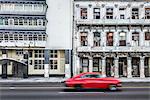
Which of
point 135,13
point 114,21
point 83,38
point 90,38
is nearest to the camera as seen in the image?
point 114,21

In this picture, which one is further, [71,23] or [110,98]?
[71,23]

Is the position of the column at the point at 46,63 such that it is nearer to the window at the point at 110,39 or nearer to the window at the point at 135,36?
the window at the point at 110,39

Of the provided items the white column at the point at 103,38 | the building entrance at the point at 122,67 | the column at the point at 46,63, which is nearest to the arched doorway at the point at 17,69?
the column at the point at 46,63

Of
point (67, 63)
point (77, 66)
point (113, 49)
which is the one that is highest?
point (113, 49)

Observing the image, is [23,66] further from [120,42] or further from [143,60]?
[143,60]

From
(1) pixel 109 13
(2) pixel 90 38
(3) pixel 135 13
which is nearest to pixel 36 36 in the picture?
(2) pixel 90 38

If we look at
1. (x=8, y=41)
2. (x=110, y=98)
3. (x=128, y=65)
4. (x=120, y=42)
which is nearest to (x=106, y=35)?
(x=120, y=42)

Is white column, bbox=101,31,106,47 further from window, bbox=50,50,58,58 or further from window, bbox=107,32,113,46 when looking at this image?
window, bbox=50,50,58,58

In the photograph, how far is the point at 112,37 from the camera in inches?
1634

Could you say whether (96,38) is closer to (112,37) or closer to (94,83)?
(112,37)

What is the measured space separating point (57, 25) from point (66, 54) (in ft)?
15.5

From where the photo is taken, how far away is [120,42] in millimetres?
41438

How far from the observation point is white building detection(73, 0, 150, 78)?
4091cm

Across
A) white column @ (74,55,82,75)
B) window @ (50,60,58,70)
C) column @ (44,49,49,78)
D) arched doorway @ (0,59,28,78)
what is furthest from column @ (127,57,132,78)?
arched doorway @ (0,59,28,78)
